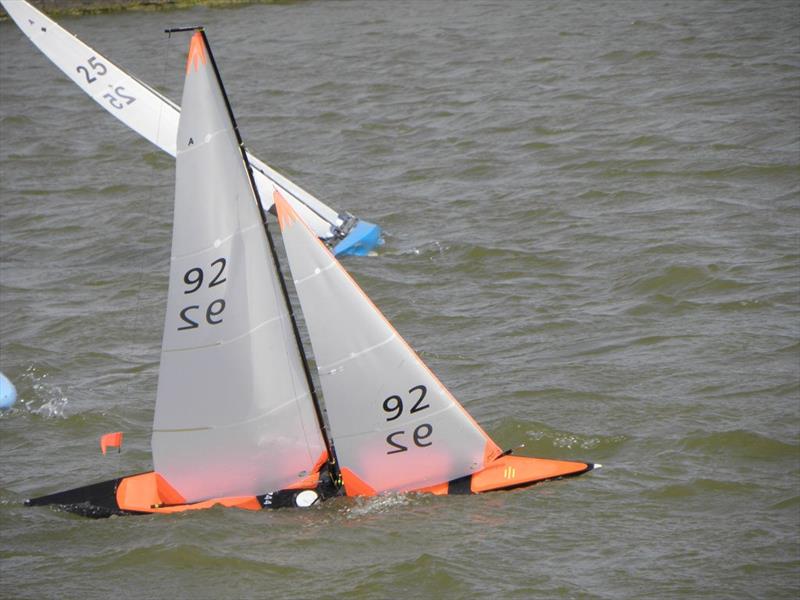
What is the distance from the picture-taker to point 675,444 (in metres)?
11.5

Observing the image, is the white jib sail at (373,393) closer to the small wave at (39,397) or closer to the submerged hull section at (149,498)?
the submerged hull section at (149,498)

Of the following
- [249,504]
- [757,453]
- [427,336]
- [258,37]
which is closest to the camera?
[249,504]

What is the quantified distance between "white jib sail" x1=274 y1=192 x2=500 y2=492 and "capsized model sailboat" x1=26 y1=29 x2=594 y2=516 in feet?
0.04

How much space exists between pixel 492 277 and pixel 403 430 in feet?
20.3

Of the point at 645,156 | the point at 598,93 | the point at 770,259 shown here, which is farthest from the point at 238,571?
the point at 598,93

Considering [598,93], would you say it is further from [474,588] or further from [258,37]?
[474,588]

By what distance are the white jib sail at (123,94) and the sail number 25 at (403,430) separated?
7127mm

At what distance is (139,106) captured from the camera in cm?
1700

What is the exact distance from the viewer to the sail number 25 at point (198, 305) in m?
9.48

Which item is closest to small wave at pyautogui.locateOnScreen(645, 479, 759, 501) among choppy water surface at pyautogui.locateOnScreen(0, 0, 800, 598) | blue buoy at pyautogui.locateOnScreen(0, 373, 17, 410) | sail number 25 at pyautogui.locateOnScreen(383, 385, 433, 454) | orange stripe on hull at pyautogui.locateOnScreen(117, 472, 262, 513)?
choppy water surface at pyautogui.locateOnScreen(0, 0, 800, 598)

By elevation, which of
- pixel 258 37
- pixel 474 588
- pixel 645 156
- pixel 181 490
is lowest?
pixel 474 588

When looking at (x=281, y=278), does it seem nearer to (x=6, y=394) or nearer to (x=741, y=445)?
(x=741, y=445)

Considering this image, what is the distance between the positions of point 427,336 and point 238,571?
5.07 metres

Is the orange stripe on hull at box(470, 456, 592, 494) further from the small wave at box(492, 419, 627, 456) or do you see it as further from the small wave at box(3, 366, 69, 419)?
the small wave at box(3, 366, 69, 419)
